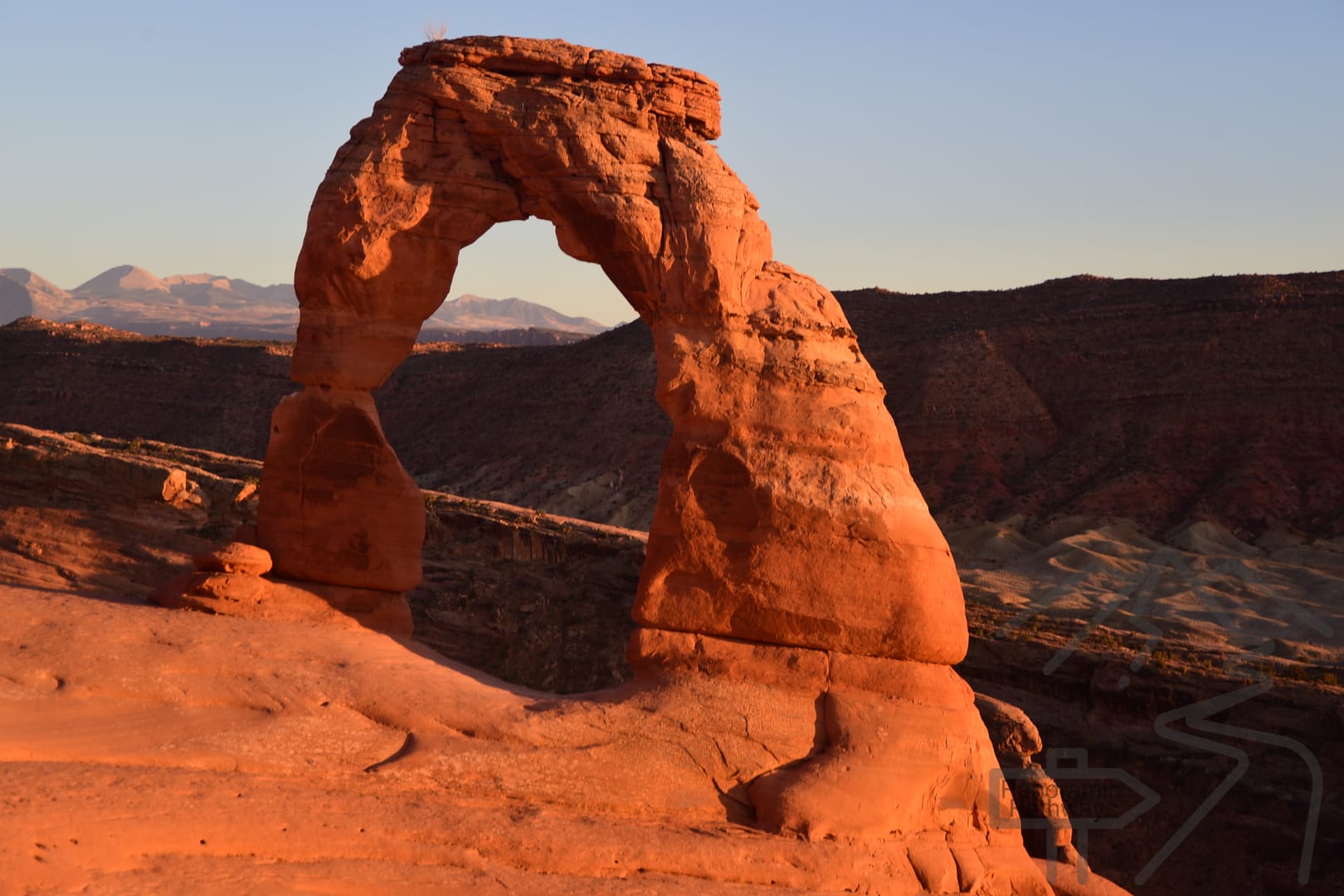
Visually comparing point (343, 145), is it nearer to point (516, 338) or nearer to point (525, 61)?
point (525, 61)

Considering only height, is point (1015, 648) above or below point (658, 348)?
below

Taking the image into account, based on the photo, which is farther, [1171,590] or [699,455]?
[1171,590]

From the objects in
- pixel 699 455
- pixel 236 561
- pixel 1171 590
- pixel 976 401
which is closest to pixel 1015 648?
pixel 1171 590

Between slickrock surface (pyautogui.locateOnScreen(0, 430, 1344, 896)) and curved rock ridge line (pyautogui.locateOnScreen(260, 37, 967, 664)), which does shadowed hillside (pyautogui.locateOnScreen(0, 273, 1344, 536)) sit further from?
curved rock ridge line (pyautogui.locateOnScreen(260, 37, 967, 664))

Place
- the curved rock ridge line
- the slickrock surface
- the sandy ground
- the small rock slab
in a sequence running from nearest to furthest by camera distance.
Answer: the curved rock ridge line
the small rock slab
the slickrock surface
the sandy ground

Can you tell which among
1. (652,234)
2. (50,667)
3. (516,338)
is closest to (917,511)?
(652,234)

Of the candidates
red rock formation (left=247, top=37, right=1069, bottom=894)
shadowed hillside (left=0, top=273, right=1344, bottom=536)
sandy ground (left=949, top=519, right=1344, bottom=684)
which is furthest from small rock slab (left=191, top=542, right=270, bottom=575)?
shadowed hillside (left=0, top=273, right=1344, bottom=536)

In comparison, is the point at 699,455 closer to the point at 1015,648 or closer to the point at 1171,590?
the point at 1015,648

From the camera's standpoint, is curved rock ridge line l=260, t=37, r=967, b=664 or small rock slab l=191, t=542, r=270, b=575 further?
small rock slab l=191, t=542, r=270, b=575

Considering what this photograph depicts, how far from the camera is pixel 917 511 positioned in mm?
13148

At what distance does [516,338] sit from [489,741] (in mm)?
156939

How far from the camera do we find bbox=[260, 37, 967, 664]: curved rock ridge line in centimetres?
1276

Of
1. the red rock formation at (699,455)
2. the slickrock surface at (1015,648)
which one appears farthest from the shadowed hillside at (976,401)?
the red rock formation at (699,455)

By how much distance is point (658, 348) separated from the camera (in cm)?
1345
